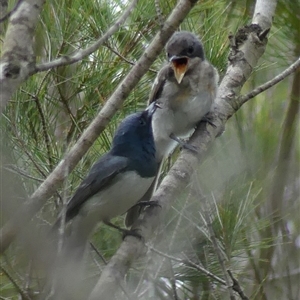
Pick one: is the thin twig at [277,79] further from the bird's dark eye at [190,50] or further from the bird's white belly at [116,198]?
the bird's white belly at [116,198]

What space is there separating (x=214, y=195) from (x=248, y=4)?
0.91 meters

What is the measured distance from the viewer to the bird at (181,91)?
7.59 feet

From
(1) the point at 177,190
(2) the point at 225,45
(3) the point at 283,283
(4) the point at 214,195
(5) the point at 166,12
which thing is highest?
(5) the point at 166,12

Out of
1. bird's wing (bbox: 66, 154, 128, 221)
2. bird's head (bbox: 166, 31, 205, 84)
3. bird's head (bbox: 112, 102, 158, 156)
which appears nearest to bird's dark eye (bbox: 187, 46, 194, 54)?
bird's head (bbox: 166, 31, 205, 84)

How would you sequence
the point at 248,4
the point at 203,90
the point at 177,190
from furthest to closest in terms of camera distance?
the point at 248,4 → the point at 203,90 → the point at 177,190

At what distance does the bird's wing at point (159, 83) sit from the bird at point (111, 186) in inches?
8.2

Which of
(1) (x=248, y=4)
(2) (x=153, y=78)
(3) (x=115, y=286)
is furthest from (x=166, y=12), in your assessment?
(3) (x=115, y=286)

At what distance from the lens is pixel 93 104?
220 cm

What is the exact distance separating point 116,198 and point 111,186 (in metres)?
0.05

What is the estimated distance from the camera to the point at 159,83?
7.54 feet

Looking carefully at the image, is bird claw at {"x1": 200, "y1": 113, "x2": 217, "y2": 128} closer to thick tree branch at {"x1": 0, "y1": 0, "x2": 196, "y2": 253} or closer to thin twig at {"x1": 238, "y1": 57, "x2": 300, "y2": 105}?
thin twig at {"x1": 238, "y1": 57, "x2": 300, "y2": 105}

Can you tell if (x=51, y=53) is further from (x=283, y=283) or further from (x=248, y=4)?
(x=283, y=283)

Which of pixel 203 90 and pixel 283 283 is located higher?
pixel 203 90

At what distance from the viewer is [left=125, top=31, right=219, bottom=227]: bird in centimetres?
231
